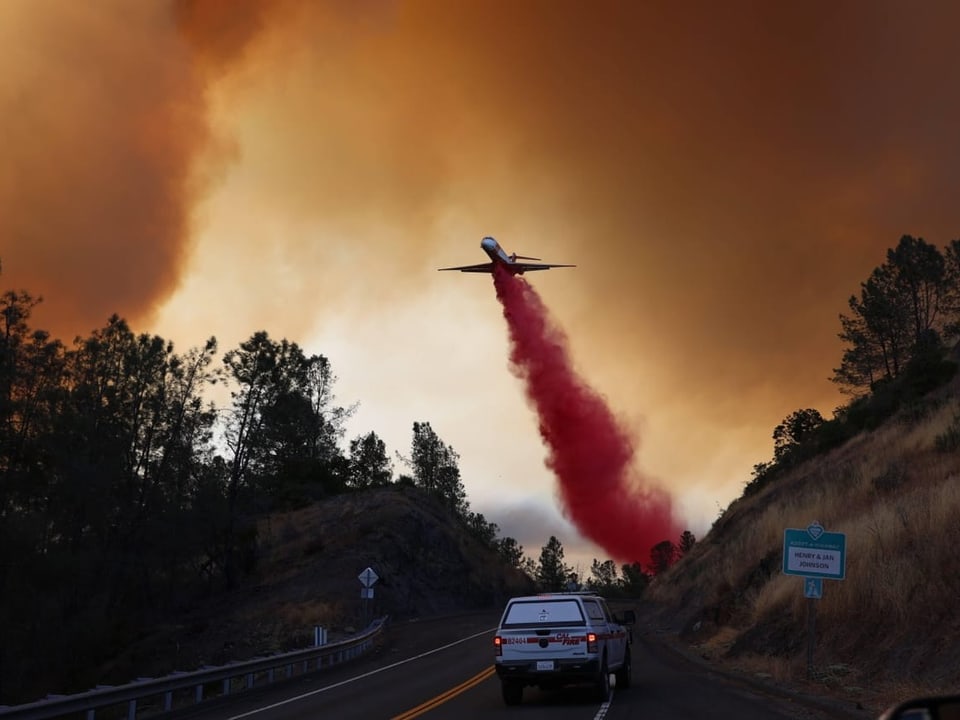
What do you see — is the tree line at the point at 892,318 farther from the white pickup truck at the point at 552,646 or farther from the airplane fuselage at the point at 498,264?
the white pickup truck at the point at 552,646

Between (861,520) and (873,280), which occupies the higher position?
(873,280)

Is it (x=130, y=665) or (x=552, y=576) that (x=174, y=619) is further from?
(x=552, y=576)

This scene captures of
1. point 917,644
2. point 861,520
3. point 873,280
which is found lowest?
point 917,644

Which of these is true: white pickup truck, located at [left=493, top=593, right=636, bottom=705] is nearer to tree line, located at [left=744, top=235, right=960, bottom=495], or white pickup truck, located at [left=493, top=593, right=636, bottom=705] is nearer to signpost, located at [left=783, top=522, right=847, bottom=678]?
signpost, located at [left=783, top=522, right=847, bottom=678]

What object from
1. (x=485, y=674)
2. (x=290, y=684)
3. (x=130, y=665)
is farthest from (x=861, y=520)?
(x=130, y=665)

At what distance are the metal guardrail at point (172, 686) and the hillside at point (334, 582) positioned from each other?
12.4 meters

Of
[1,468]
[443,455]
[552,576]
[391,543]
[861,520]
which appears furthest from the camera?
[552,576]

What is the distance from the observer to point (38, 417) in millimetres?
47844

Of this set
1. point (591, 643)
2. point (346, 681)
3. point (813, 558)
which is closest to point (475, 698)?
point (591, 643)

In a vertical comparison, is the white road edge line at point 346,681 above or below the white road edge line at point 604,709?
below

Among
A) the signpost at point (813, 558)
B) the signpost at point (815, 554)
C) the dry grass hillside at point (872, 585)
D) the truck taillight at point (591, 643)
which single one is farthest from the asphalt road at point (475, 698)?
the signpost at point (815, 554)

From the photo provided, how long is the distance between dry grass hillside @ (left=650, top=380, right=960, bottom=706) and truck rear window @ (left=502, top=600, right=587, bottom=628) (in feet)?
15.4

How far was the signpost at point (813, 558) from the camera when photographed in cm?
1681

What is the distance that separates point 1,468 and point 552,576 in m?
141
